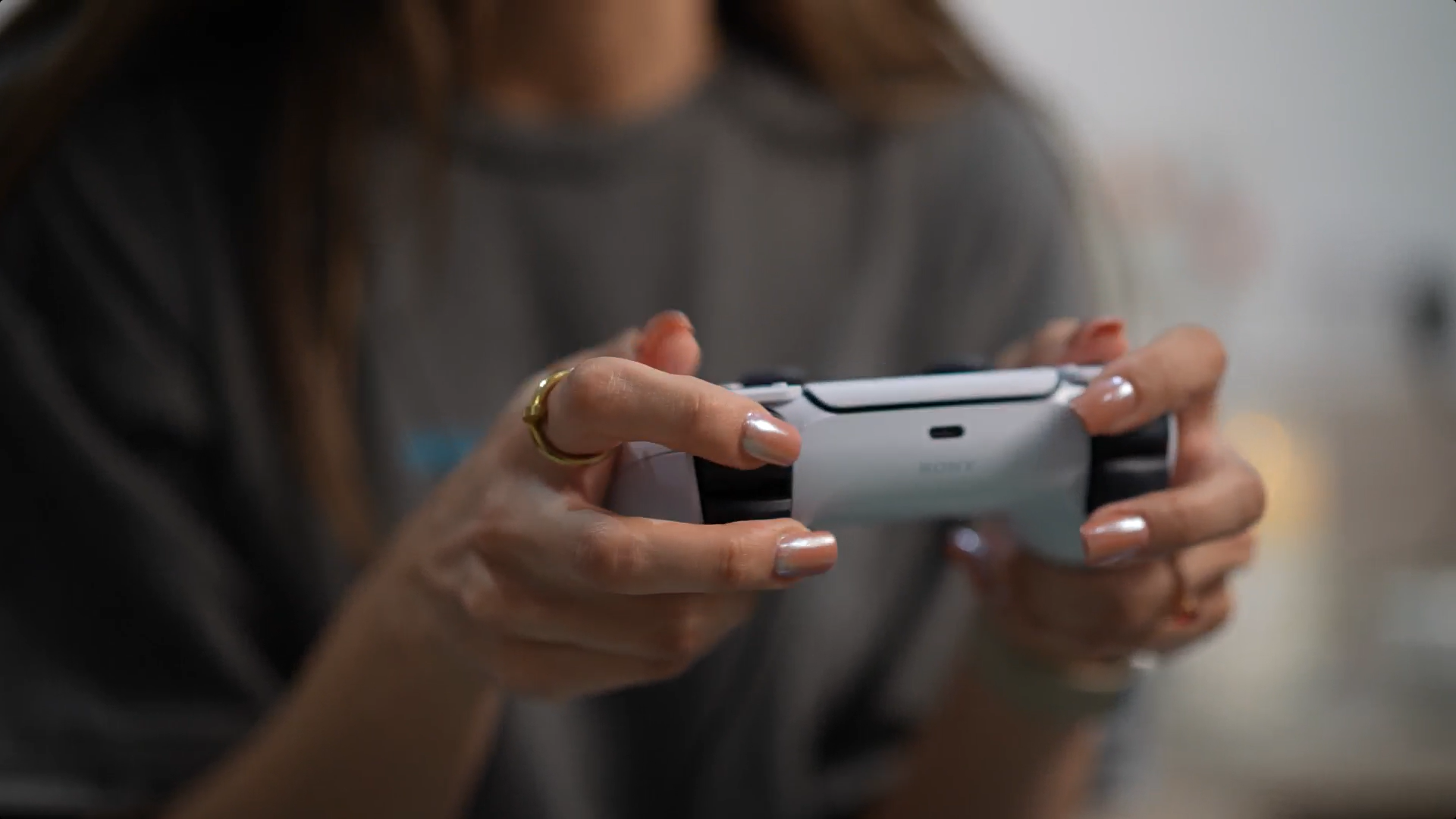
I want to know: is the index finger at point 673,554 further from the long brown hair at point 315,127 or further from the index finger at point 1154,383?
the long brown hair at point 315,127

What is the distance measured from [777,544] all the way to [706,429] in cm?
4

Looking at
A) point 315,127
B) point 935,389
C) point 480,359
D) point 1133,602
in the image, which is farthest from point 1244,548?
point 315,127

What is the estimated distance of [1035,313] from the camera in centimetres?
56

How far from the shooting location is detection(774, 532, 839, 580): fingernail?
0.27m

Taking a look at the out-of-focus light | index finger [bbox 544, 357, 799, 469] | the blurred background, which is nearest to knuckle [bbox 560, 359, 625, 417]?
index finger [bbox 544, 357, 799, 469]

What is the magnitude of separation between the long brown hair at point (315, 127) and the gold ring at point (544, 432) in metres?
0.25

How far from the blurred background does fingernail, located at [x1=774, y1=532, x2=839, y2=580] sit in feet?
1.86

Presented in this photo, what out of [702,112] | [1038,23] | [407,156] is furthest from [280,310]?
[1038,23]

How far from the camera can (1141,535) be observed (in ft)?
1.02

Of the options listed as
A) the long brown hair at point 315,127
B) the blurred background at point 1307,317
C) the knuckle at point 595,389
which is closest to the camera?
the knuckle at point 595,389

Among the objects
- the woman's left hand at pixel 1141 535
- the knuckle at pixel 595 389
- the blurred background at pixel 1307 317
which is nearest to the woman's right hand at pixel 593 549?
the knuckle at pixel 595 389

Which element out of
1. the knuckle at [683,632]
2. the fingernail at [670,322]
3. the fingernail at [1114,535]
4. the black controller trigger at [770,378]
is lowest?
the knuckle at [683,632]

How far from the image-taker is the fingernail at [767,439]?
10.3 inches

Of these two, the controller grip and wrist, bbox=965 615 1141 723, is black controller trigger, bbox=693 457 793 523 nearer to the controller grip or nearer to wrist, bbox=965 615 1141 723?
the controller grip
